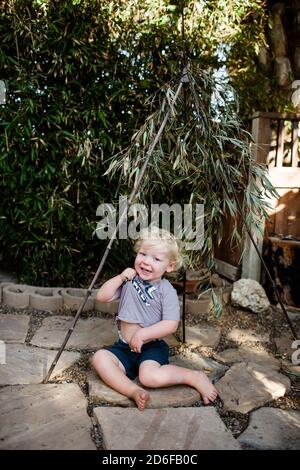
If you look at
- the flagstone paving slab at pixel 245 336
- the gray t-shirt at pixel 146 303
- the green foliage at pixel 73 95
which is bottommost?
the flagstone paving slab at pixel 245 336

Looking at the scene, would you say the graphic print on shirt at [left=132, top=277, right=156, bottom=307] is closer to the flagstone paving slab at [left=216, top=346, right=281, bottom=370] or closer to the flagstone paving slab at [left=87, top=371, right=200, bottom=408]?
the flagstone paving slab at [left=87, top=371, right=200, bottom=408]

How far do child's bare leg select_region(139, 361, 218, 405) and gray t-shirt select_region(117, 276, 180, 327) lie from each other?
0.27 metres

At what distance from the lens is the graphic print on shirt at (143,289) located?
2574mm

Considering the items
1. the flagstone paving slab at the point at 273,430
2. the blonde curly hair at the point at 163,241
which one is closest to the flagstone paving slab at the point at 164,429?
the flagstone paving slab at the point at 273,430

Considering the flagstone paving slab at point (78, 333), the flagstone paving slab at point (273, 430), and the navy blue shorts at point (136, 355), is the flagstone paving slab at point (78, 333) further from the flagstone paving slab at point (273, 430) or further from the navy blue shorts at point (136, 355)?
the flagstone paving slab at point (273, 430)

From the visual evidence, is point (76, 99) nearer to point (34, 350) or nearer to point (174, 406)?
point (34, 350)

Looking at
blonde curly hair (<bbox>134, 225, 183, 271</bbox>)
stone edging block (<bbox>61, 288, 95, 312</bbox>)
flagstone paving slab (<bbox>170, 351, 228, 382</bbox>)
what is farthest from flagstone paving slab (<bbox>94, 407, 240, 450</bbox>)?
stone edging block (<bbox>61, 288, 95, 312</bbox>)

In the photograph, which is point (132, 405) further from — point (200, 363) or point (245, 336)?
point (245, 336)

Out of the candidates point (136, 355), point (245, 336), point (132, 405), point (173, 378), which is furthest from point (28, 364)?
point (245, 336)

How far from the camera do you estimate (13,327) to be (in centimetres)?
321

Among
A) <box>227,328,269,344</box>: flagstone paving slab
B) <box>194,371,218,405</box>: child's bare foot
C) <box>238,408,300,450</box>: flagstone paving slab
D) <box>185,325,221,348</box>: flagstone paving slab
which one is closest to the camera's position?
<box>238,408,300,450</box>: flagstone paving slab

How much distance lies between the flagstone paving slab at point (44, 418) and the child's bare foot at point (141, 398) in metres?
0.26

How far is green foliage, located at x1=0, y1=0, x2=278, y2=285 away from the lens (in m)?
3.54

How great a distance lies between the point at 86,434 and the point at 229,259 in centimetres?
277
